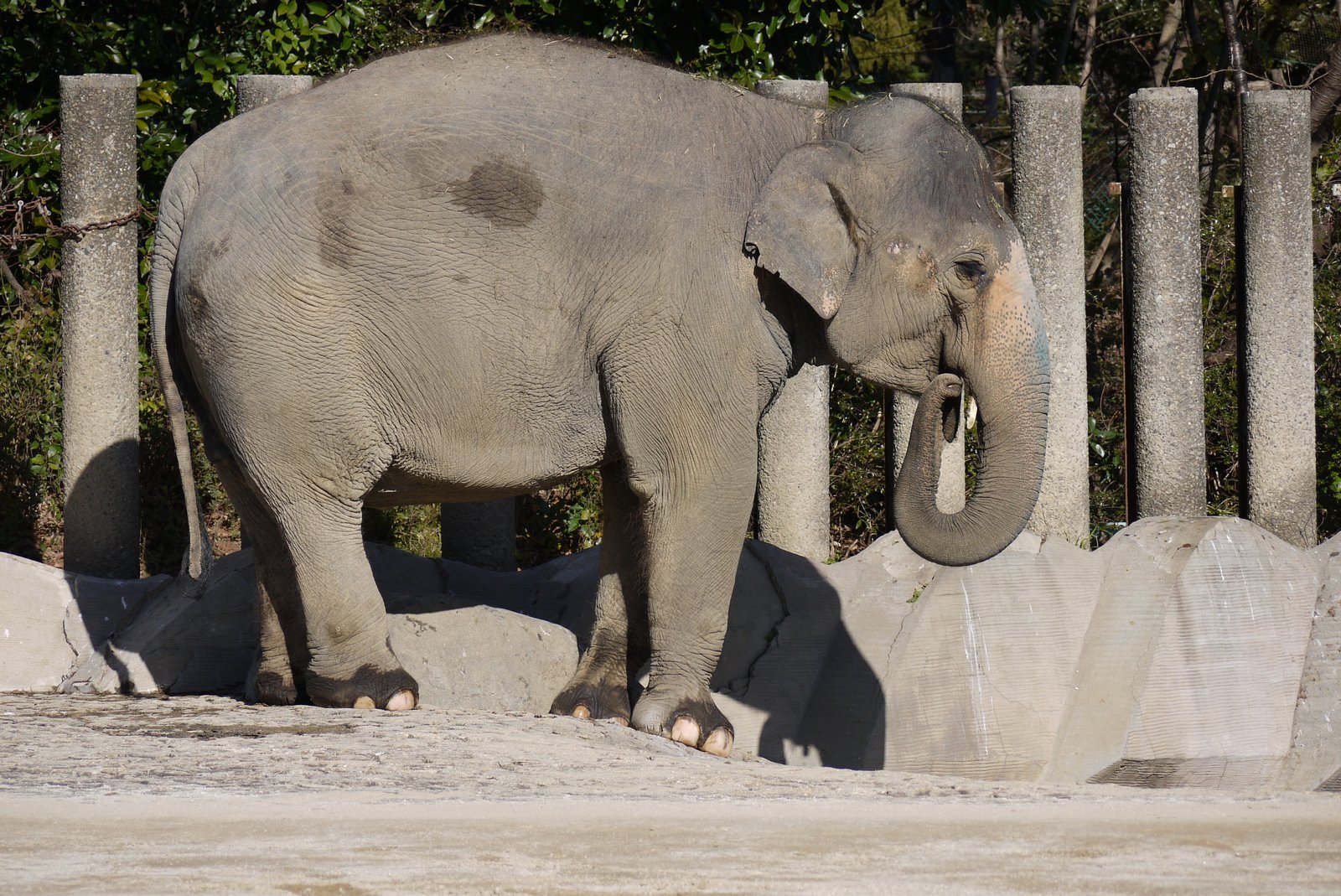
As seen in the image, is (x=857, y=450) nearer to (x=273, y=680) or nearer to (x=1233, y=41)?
(x=273, y=680)

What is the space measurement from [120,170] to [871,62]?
11314 mm

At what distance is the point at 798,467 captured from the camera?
823 cm

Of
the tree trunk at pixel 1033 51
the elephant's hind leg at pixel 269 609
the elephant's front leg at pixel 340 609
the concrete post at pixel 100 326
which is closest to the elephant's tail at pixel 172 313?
the elephant's hind leg at pixel 269 609

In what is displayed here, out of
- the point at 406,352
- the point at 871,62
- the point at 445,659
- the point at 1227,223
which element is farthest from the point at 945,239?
the point at 871,62

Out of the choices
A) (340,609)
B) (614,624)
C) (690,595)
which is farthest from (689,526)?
(340,609)

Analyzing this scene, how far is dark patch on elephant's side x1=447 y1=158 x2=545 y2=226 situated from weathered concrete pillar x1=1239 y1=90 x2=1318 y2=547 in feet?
12.5

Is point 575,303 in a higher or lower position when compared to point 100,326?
higher

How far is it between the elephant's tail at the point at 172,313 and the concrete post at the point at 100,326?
1658 millimetres

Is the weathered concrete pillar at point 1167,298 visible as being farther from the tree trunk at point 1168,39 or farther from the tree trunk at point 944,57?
the tree trunk at point 944,57

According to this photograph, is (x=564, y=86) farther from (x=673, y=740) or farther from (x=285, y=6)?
(x=285, y=6)

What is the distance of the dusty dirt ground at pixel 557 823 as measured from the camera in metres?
3.70

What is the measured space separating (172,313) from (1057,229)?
12.6ft

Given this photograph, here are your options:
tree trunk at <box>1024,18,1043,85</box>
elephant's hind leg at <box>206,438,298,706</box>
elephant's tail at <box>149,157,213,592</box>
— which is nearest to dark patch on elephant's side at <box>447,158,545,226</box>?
elephant's tail at <box>149,157,213,592</box>

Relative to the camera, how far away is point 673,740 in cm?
618
